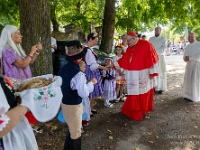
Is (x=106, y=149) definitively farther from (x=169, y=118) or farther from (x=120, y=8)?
(x=120, y=8)

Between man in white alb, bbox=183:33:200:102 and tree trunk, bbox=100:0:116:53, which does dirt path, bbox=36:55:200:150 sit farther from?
tree trunk, bbox=100:0:116:53

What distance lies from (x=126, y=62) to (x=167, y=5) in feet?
14.4

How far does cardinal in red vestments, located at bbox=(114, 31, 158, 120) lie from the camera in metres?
4.38

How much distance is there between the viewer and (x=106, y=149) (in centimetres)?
334

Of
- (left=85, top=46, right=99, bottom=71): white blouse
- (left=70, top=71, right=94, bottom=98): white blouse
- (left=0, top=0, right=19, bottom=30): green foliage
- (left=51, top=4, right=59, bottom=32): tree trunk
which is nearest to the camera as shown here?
(left=70, top=71, right=94, bottom=98): white blouse

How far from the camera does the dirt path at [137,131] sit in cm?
347

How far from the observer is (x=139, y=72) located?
4.45 meters

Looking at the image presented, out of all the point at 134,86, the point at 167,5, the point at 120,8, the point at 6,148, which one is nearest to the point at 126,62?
the point at 134,86

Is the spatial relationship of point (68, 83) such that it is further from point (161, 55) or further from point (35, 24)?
point (161, 55)

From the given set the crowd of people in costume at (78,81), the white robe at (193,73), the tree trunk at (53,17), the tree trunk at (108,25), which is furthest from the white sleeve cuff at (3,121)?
the tree trunk at (53,17)

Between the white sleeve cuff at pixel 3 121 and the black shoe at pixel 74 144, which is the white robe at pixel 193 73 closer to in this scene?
the black shoe at pixel 74 144

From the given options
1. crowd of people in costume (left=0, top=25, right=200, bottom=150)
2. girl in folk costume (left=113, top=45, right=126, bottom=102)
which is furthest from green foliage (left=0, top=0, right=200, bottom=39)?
girl in folk costume (left=113, top=45, right=126, bottom=102)

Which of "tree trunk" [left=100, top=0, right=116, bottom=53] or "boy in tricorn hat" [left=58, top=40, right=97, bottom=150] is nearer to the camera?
"boy in tricorn hat" [left=58, top=40, right=97, bottom=150]

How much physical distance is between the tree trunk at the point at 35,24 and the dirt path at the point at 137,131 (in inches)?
58.7
